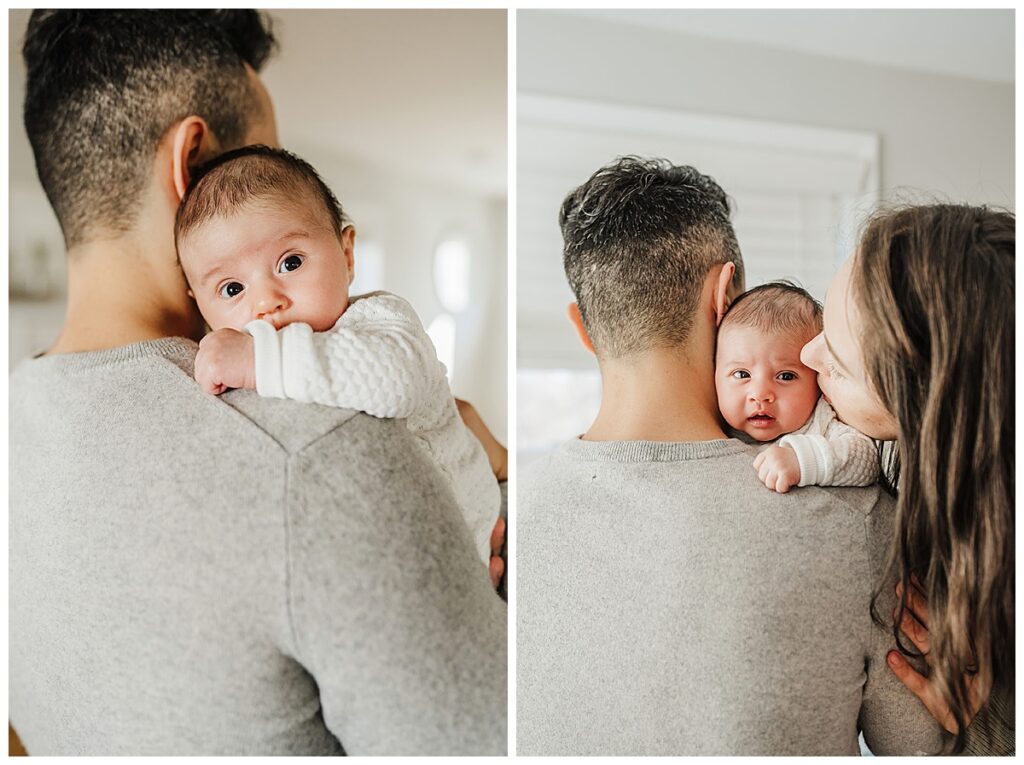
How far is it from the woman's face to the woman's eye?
83 centimetres

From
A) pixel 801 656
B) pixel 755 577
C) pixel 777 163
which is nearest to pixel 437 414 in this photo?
pixel 755 577

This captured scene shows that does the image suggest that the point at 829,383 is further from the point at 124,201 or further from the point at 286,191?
the point at 124,201

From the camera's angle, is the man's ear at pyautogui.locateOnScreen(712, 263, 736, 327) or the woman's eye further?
the man's ear at pyautogui.locateOnScreen(712, 263, 736, 327)

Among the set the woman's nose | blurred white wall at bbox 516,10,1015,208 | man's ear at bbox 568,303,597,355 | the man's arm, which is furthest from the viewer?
blurred white wall at bbox 516,10,1015,208

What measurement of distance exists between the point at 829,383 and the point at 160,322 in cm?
98

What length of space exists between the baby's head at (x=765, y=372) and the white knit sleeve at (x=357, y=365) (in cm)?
45

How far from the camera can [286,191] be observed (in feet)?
4.01

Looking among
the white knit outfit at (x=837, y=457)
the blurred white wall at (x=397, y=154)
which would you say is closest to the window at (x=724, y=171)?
the blurred white wall at (x=397, y=154)

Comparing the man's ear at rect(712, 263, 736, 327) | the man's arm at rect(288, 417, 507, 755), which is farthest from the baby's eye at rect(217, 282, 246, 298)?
the man's ear at rect(712, 263, 736, 327)

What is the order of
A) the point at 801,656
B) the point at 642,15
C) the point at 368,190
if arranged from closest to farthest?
the point at 801,656 < the point at 368,190 < the point at 642,15

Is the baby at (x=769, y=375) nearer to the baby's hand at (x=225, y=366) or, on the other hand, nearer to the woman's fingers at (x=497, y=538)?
the woman's fingers at (x=497, y=538)

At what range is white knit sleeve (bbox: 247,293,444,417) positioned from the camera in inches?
42.9

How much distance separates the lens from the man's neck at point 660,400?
1.27 metres

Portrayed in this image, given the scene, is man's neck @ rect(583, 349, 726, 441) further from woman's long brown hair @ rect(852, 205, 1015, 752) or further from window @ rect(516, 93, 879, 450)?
window @ rect(516, 93, 879, 450)
